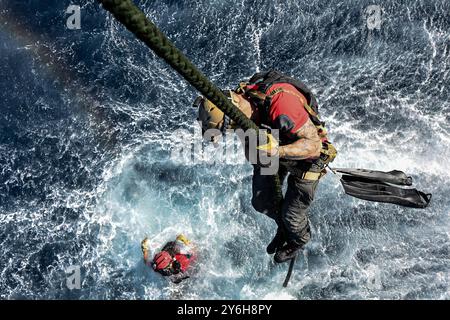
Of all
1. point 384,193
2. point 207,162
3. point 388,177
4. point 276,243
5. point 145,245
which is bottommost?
point 145,245

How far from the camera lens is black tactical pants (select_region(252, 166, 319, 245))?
27.7ft

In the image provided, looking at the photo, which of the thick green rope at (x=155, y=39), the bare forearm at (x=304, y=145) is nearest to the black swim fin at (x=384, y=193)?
the bare forearm at (x=304, y=145)

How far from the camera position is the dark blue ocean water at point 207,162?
43.2 ft

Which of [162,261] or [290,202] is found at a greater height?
[290,202]

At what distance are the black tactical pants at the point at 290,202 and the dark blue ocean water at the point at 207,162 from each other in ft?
12.9

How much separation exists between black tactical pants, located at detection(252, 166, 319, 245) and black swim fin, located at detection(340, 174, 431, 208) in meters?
0.81

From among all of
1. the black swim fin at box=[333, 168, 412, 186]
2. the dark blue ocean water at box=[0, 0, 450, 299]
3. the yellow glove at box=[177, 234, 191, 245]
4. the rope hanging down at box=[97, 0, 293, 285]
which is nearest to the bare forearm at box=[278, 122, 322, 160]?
the black swim fin at box=[333, 168, 412, 186]

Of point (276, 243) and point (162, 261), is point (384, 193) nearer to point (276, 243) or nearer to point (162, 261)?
point (276, 243)

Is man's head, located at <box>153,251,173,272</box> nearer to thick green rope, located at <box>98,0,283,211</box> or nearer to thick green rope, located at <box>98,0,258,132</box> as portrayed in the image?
thick green rope, located at <box>98,0,283,211</box>

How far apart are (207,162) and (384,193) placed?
7.68 metres

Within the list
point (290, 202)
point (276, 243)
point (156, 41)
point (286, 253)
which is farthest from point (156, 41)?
point (286, 253)

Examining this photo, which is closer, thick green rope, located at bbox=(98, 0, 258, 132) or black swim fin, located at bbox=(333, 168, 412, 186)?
thick green rope, located at bbox=(98, 0, 258, 132)

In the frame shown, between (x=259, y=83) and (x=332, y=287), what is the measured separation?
8.66 meters

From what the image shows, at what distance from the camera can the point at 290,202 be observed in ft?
29.1
